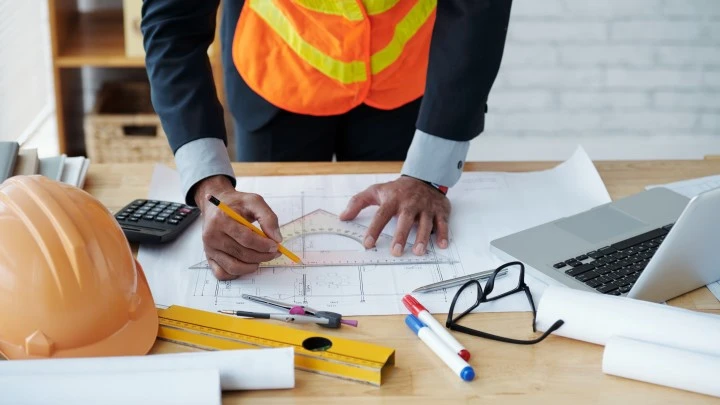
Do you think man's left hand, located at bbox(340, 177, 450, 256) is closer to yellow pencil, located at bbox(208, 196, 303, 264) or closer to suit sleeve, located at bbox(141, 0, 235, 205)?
yellow pencil, located at bbox(208, 196, 303, 264)

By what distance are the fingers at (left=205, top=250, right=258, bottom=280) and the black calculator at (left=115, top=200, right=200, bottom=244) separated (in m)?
0.12

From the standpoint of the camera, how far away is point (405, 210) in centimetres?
136

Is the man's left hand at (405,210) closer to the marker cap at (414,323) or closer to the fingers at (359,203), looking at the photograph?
the fingers at (359,203)

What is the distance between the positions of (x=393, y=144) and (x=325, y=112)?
182 mm

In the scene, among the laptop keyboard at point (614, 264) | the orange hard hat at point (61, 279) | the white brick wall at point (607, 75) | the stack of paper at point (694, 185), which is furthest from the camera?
the white brick wall at point (607, 75)

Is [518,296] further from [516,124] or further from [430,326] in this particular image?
[516,124]

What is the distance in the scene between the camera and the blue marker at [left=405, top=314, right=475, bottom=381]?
98 cm

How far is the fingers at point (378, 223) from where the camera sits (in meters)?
1.30

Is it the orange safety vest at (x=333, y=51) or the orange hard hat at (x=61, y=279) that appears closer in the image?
the orange hard hat at (x=61, y=279)

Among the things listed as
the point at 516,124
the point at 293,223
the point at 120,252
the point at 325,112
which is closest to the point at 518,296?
the point at 293,223

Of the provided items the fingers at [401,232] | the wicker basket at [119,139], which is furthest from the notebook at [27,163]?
the wicker basket at [119,139]

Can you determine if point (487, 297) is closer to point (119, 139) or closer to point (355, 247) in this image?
point (355, 247)

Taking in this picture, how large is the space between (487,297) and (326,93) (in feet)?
2.01

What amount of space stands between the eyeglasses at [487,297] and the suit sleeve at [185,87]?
17.4 inches
